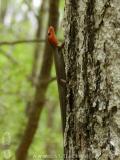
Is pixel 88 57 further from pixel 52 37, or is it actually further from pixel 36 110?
pixel 36 110

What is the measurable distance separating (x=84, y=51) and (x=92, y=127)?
0.23 m

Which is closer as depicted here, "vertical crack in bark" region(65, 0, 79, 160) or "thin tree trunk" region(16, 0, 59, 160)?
"vertical crack in bark" region(65, 0, 79, 160)

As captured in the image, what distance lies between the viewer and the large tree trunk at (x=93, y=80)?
1.33 meters

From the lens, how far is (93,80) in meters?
1.38

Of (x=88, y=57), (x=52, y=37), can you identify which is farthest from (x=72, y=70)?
(x=52, y=37)

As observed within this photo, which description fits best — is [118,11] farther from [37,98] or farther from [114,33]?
[37,98]

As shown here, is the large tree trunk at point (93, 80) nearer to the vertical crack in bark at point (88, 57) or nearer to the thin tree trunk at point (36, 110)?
the vertical crack in bark at point (88, 57)

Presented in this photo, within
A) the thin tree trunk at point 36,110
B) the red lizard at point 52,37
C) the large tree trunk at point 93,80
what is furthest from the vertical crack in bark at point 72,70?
the thin tree trunk at point 36,110

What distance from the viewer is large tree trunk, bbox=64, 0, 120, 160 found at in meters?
1.33

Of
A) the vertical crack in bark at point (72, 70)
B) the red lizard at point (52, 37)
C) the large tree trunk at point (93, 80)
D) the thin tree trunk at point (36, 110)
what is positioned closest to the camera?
the large tree trunk at point (93, 80)

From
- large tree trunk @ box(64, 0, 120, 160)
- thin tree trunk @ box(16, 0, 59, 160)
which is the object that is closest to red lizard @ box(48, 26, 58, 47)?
large tree trunk @ box(64, 0, 120, 160)

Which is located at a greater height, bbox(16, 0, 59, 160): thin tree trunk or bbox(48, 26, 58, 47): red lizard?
bbox(48, 26, 58, 47): red lizard

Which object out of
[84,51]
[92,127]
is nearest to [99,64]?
[84,51]

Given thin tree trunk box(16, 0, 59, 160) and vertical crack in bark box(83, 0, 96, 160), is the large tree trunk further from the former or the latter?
thin tree trunk box(16, 0, 59, 160)
